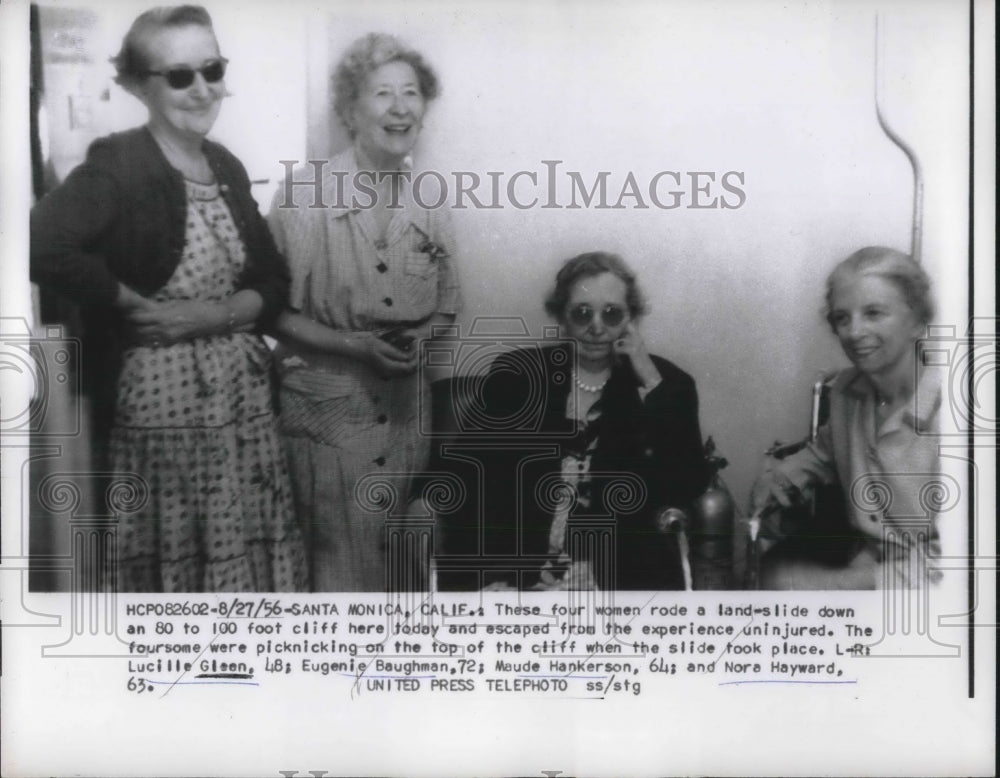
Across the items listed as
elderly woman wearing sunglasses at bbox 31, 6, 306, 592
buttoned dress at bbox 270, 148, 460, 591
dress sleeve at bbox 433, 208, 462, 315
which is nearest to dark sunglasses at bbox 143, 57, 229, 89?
elderly woman wearing sunglasses at bbox 31, 6, 306, 592

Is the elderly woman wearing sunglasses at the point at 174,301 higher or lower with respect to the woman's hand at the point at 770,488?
higher

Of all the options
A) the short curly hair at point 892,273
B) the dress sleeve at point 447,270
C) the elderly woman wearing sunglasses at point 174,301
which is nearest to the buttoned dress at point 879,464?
the short curly hair at point 892,273

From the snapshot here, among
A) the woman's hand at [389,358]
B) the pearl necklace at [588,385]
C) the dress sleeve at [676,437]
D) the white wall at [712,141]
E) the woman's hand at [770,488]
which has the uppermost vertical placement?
the white wall at [712,141]

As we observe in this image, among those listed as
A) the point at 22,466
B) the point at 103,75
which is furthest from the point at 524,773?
the point at 103,75

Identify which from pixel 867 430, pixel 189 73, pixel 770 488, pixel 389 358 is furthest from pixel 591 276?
pixel 189 73

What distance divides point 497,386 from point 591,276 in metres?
0.49

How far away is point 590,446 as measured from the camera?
3990 millimetres

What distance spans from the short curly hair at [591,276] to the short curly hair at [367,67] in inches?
29.5

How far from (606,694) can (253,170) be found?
2159 millimetres

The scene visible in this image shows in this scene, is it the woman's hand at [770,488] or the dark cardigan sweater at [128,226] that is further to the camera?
the woman's hand at [770,488]

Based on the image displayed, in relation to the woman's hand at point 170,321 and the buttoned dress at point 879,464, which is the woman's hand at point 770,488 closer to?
the buttoned dress at point 879,464

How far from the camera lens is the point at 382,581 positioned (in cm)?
400

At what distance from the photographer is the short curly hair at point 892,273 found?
4020 millimetres

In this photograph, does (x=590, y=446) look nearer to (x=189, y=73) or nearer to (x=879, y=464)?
(x=879, y=464)
